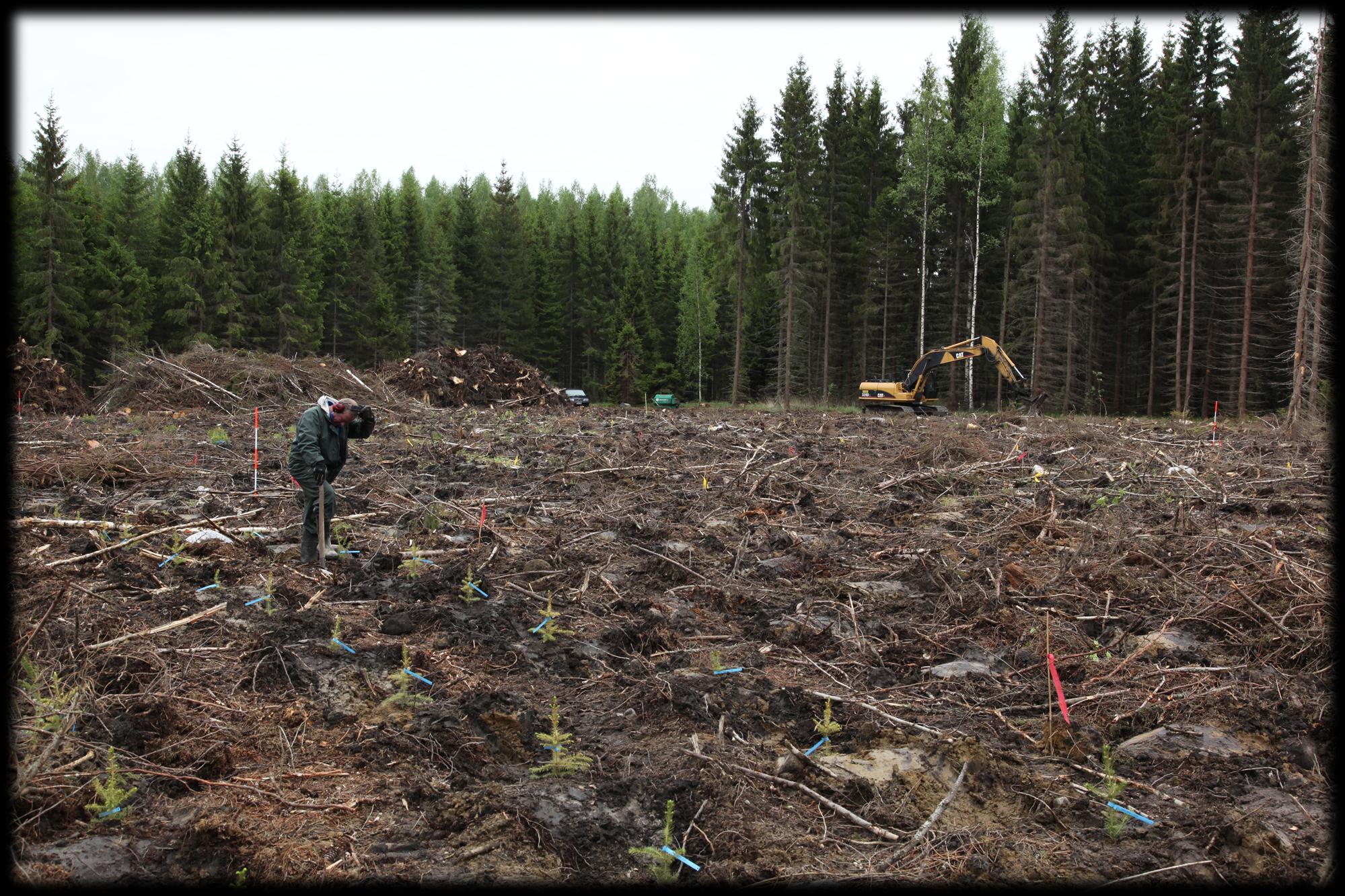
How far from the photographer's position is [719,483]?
1152 centimetres

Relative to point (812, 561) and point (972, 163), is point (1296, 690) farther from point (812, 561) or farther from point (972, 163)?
point (972, 163)

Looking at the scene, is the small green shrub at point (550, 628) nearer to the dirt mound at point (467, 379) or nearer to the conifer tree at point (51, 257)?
the dirt mound at point (467, 379)

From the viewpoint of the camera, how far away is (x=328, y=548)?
7273mm

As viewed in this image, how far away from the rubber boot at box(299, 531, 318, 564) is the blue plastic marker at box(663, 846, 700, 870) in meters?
5.09

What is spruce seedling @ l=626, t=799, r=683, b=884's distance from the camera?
323 centimetres

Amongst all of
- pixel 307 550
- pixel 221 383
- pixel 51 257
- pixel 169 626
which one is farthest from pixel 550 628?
pixel 51 257

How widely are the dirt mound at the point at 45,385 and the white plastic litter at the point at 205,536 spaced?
16470 mm

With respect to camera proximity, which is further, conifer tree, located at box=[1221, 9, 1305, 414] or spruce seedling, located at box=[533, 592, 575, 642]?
conifer tree, located at box=[1221, 9, 1305, 414]

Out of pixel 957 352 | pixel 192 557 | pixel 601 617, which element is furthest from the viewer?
pixel 957 352

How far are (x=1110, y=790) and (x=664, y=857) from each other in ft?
7.38

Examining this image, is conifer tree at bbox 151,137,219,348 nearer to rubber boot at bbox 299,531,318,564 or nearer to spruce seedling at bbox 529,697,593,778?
rubber boot at bbox 299,531,318,564

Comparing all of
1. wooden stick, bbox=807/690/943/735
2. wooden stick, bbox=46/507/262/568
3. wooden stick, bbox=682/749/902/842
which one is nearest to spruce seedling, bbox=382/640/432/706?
wooden stick, bbox=682/749/902/842

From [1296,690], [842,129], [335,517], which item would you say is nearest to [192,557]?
[335,517]

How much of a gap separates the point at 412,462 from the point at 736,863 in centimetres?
1000
